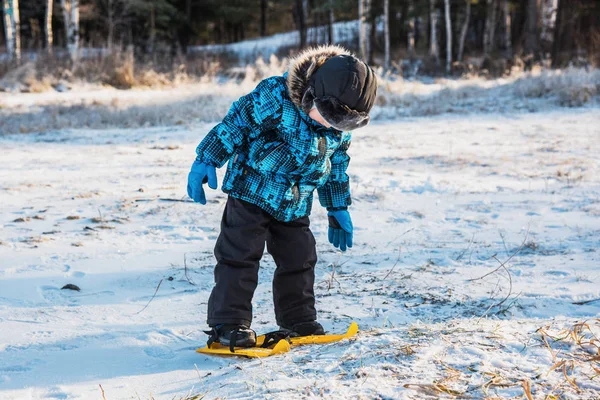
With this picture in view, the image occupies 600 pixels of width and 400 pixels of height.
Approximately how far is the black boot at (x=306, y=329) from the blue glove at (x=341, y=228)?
0.37 m

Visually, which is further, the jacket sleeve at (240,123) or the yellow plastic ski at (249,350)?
the jacket sleeve at (240,123)

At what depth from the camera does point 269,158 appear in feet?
7.79

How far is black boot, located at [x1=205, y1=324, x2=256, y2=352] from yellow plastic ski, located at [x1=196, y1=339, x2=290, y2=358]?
17 millimetres

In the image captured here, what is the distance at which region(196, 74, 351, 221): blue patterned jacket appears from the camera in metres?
2.36

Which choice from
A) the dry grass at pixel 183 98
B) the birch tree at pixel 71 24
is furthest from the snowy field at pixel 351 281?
the birch tree at pixel 71 24

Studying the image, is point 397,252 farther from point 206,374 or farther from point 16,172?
point 16,172

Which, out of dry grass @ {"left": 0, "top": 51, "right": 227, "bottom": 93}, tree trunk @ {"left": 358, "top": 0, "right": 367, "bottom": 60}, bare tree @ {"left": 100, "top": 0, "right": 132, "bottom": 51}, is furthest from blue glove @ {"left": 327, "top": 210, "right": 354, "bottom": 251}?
bare tree @ {"left": 100, "top": 0, "right": 132, "bottom": 51}

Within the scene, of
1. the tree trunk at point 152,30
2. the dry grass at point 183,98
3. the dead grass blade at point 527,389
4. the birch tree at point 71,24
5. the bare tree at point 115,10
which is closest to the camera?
the dead grass blade at point 527,389

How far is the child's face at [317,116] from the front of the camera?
7.48ft

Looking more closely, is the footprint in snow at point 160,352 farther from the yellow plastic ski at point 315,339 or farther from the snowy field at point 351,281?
the yellow plastic ski at point 315,339

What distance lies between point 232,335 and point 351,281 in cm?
103

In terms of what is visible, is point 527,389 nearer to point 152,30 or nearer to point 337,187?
point 337,187

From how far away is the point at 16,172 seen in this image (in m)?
5.56

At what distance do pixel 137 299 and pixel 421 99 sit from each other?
8.13m
